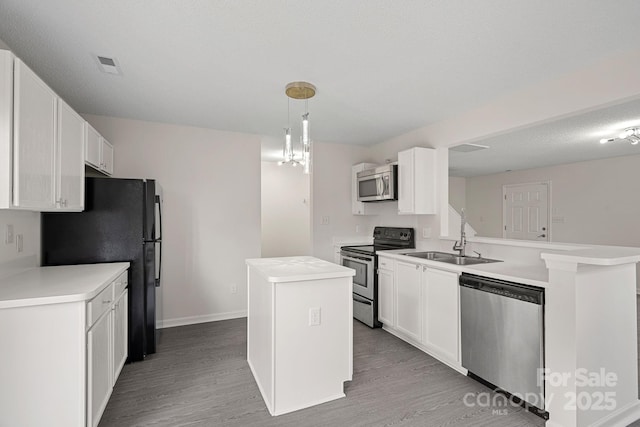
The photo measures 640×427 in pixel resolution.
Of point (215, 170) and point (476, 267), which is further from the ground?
point (215, 170)

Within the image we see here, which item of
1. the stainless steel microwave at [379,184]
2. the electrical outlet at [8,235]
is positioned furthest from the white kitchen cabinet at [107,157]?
the stainless steel microwave at [379,184]

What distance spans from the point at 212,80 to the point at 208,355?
8.04ft

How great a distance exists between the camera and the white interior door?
6.43 metres

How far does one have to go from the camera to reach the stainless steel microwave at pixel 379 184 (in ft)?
12.2

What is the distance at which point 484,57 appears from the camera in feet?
6.70

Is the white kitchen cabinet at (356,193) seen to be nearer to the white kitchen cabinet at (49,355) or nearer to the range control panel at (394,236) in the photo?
the range control panel at (394,236)

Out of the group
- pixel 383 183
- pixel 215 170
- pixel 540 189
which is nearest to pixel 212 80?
pixel 215 170

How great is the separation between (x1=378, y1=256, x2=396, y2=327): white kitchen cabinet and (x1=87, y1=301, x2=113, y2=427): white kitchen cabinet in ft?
8.39

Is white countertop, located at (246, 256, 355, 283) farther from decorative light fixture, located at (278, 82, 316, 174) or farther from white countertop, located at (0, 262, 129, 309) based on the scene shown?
white countertop, located at (0, 262, 129, 309)

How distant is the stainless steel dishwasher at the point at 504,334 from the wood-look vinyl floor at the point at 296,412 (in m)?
0.19

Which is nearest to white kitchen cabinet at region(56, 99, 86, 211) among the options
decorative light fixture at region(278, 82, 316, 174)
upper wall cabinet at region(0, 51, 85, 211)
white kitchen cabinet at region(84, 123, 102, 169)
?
upper wall cabinet at region(0, 51, 85, 211)

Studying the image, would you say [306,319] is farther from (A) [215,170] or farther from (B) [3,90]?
(A) [215,170]

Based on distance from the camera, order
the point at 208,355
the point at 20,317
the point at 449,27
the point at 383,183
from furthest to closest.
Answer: the point at 383,183
the point at 208,355
the point at 449,27
the point at 20,317

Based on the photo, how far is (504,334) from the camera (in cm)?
211
